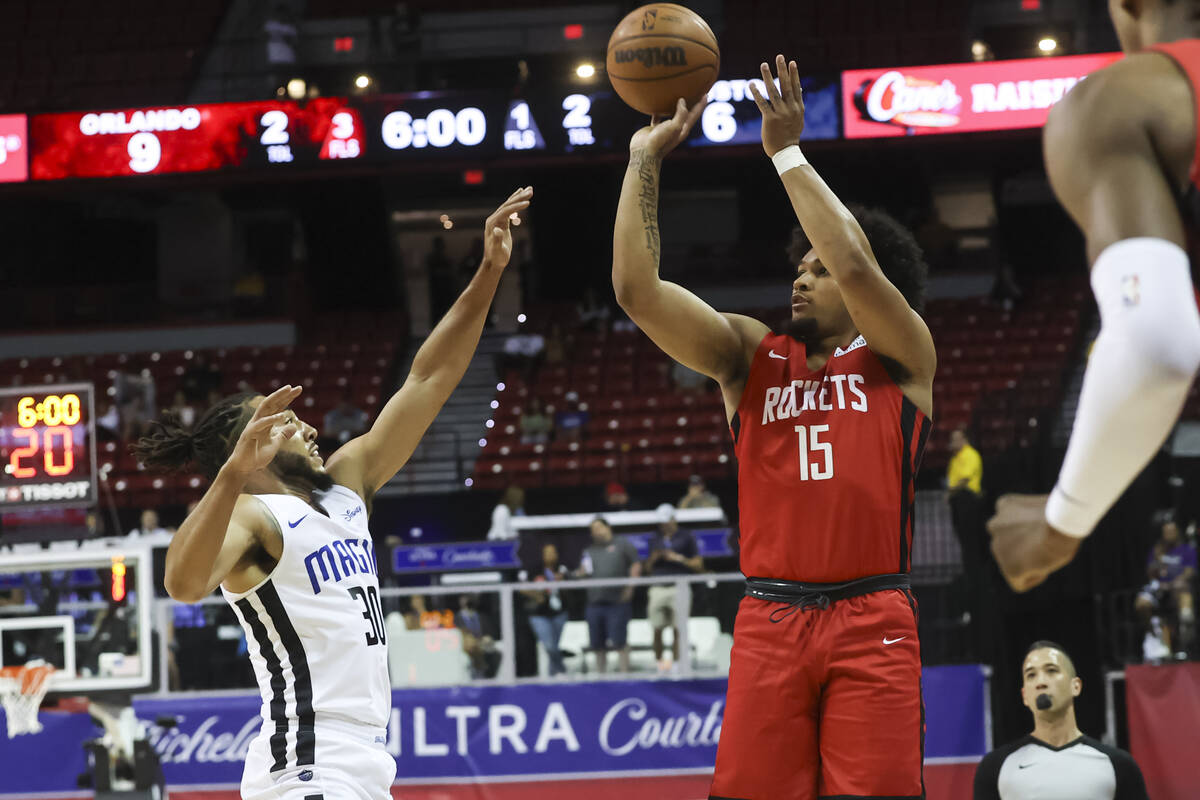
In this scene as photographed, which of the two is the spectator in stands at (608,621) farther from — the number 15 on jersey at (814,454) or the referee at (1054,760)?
the number 15 on jersey at (814,454)

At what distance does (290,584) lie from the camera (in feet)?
12.2

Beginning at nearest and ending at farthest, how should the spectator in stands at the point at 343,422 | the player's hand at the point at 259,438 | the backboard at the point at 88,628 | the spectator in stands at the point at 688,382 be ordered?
the player's hand at the point at 259,438
the backboard at the point at 88,628
the spectator in stands at the point at 343,422
the spectator in stands at the point at 688,382

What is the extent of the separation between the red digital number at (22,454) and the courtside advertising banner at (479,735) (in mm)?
1607

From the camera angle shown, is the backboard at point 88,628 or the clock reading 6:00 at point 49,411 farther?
the clock reading 6:00 at point 49,411

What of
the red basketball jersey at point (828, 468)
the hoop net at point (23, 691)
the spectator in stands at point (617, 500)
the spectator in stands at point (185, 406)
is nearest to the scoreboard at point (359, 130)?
the spectator in stands at point (185, 406)

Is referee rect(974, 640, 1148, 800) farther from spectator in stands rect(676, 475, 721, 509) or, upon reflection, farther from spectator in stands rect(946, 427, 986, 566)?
spectator in stands rect(676, 475, 721, 509)

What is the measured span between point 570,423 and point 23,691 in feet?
34.1

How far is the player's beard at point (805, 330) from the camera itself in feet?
12.3

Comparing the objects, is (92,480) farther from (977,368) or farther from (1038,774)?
(977,368)

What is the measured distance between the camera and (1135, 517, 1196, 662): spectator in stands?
9766mm

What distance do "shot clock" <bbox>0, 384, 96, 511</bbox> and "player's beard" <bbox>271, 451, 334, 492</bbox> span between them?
580cm

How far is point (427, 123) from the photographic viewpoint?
17297 millimetres

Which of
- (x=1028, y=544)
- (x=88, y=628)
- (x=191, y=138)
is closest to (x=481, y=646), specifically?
(x=88, y=628)

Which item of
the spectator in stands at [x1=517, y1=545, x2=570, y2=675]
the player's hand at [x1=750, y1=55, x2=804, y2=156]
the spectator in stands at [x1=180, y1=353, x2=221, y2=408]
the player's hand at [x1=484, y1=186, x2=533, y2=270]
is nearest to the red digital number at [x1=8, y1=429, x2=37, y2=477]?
the spectator in stands at [x1=517, y1=545, x2=570, y2=675]
